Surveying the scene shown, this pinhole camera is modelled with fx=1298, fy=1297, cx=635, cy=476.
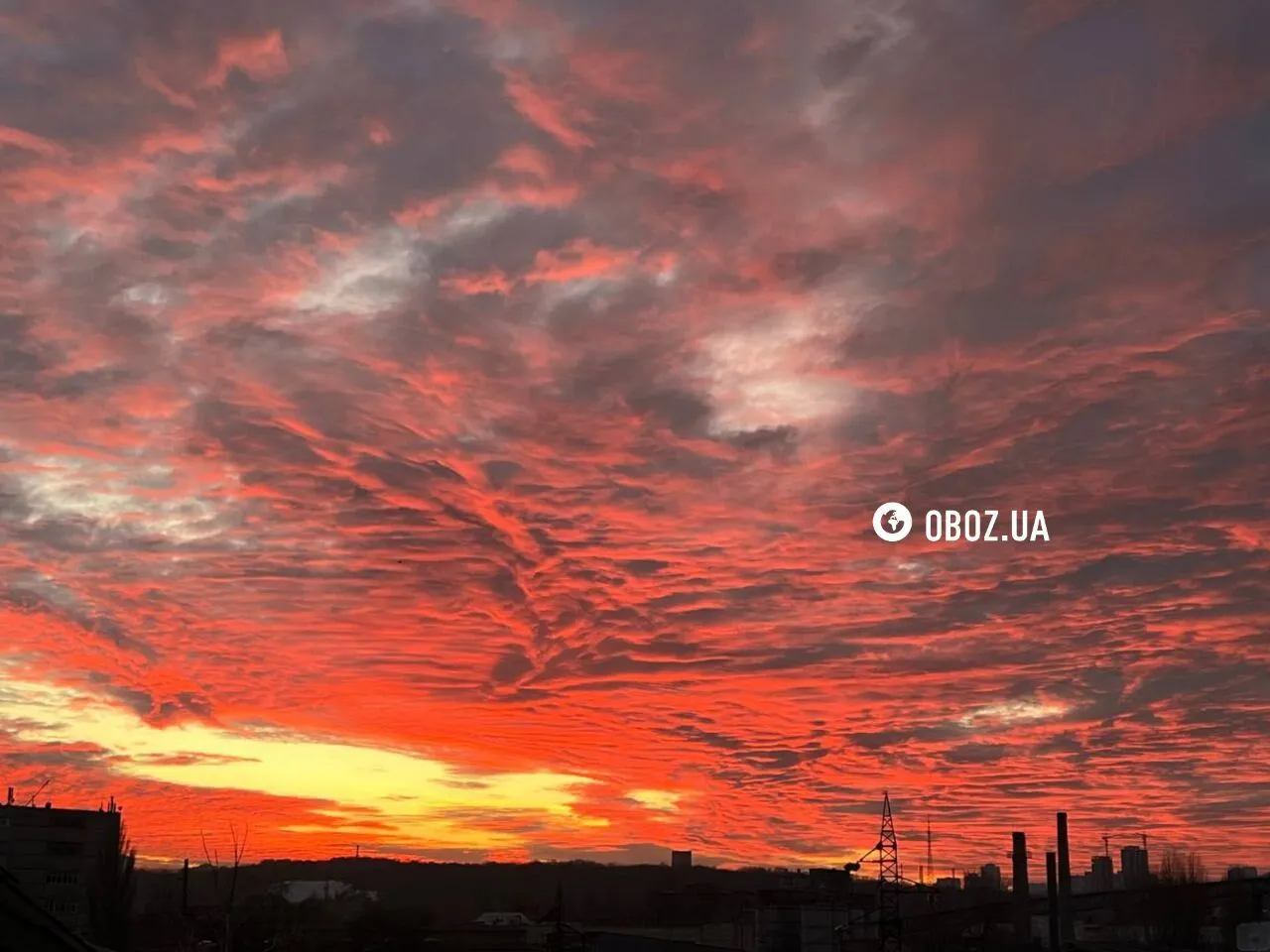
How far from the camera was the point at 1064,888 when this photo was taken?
11019 centimetres

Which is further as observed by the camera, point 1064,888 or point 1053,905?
point 1064,888

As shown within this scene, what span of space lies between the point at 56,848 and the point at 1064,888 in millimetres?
93012

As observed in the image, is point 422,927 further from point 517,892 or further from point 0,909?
point 0,909

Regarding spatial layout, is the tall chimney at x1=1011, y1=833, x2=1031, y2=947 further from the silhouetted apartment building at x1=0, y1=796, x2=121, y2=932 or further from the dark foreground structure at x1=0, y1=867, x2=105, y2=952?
the dark foreground structure at x1=0, y1=867, x2=105, y2=952

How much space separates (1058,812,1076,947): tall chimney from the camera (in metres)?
103

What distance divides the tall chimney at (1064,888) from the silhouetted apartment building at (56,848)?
270 feet

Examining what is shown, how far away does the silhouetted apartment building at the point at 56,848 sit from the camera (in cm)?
11962

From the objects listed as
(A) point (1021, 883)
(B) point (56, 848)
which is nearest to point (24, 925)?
(A) point (1021, 883)

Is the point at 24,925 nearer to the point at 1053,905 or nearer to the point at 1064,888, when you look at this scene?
the point at 1053,905

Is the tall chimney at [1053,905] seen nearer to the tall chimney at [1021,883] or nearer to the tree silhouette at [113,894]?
the tall chimney at [1021,883]

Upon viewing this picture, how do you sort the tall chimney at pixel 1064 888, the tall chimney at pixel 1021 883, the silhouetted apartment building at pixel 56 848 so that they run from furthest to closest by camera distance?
the silhouetted apartment building at pixel 56 848 < the tall chimney at pixel 1021 883 < the tall chimney at pixel 1064 888

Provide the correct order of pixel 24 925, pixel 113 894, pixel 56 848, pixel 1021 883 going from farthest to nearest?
1. pixel 56 848
2. pixel 1021 883
3. pixel 113 894
4. pixel 24 925

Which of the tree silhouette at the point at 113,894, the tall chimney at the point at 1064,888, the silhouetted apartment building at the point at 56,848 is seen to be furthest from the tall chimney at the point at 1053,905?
the silhouetted apartment building at the point at 56,848

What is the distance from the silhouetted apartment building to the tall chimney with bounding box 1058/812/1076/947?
82.3 m
